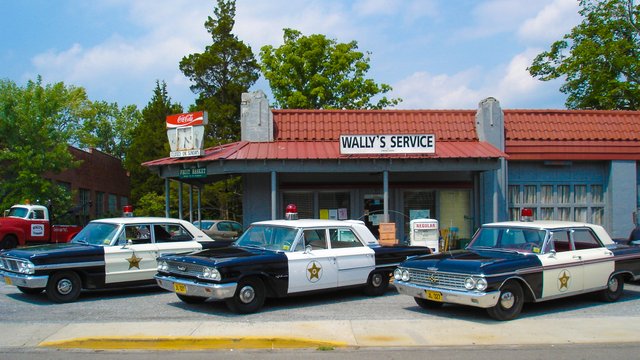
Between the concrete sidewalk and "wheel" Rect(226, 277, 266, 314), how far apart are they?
0.58m

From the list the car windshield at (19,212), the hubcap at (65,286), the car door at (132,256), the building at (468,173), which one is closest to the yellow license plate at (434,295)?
the car door at (132,256)

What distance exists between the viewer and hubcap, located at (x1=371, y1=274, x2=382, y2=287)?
11.6 m

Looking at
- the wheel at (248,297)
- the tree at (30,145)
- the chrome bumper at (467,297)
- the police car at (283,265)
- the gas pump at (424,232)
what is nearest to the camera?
the chrome bumper at (467,297)

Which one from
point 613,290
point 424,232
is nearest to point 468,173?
point 424,232

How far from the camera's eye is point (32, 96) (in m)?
25.2

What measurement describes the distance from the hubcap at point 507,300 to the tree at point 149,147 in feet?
95.8

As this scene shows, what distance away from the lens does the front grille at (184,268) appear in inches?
388

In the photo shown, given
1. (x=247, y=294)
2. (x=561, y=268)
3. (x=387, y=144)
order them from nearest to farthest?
(x=247, y=294)
(x=561, y=268)
(x=387, y=144)

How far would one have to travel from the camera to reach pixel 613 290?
11.2 metres

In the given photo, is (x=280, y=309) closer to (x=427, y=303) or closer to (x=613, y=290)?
(x=427, y=303)

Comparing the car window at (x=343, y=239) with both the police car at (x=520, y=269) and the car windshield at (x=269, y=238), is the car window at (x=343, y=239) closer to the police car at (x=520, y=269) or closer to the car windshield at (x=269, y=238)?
the car windshield at (x=269, y=238)

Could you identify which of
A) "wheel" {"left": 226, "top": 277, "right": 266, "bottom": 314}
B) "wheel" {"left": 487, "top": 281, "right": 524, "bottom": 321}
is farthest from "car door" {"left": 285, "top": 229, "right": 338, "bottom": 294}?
"wheel" {"left": 487, "top": 281, "right": 524, "bottom": 321}

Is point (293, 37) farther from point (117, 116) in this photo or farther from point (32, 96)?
point (117, 116)

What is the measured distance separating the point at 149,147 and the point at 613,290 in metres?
31.6
